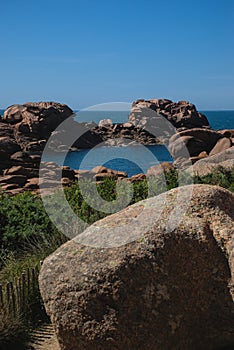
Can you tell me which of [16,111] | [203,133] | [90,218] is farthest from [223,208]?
[16,111]

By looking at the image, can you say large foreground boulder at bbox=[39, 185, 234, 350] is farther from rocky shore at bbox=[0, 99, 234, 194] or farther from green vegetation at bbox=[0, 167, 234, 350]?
rocky shore at bbox=[0, 99, 234, 194]

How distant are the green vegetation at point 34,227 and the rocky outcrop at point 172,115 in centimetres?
6776

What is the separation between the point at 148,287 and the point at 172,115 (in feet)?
268

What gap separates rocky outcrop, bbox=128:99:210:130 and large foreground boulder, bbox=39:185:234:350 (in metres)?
73.6

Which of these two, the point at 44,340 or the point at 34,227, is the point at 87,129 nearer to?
the point at 34,227

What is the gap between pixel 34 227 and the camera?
28.7 feet

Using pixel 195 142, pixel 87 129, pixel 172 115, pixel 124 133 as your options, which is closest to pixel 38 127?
pixel 87 129

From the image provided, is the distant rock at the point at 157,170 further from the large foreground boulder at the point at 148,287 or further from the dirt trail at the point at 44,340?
the large foreground boulder at the point at 148,287

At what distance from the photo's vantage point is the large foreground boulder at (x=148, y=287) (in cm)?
472

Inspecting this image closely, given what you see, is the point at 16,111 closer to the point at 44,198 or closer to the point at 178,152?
the point at 178,152

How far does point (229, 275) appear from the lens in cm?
499

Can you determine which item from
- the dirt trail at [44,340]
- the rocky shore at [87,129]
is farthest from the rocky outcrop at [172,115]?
the dirt trail at [44,340]

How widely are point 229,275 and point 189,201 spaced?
92 cm

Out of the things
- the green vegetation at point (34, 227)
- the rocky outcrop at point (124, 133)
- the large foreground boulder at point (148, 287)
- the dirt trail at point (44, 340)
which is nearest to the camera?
the large foreground boulder at point (148, 287)
